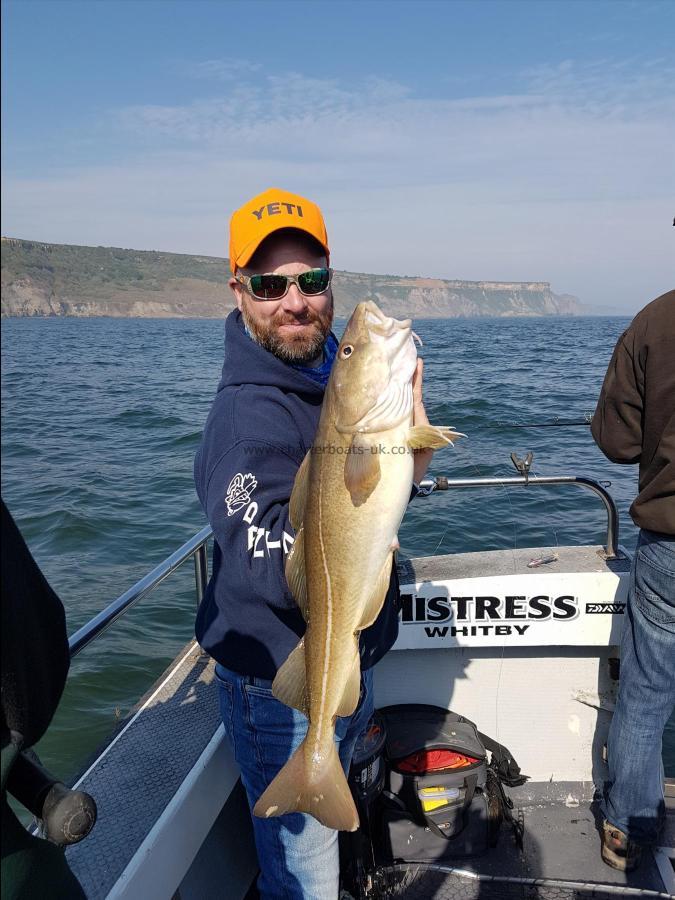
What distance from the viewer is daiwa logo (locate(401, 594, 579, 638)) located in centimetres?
368

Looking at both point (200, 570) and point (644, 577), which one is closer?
point (644, 577)

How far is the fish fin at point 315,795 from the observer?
2076 mm

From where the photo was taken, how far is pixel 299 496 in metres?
1.93

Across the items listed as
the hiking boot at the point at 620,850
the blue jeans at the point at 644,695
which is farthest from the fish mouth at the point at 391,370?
the hiking boot at the point at 620,850

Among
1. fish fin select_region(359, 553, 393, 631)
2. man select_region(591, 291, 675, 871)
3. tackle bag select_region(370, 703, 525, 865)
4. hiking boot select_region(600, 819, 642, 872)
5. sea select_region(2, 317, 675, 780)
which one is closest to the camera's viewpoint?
fish fin select_region(359, 553, 393, 631)

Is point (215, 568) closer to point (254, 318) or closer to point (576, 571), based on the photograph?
point (254, 318)

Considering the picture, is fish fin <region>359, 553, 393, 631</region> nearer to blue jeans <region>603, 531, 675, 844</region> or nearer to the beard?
the beard

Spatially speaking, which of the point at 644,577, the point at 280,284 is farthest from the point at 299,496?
the point at 644,577

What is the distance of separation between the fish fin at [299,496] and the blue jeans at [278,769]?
2.29 feet

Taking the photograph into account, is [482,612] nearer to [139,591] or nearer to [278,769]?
[278,769]

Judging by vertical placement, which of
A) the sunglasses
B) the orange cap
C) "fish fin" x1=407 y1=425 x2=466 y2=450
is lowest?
"fish fin" x1=407 y1=425 x2=466 y2=450

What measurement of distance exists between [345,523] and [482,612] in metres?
2.09

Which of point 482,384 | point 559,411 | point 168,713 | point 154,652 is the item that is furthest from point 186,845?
point 482,384

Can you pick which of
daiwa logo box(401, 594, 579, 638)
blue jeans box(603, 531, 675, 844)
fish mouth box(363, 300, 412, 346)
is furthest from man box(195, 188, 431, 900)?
blue jeans box(603, 531, 675, 844)
